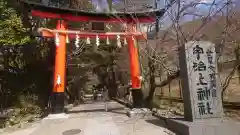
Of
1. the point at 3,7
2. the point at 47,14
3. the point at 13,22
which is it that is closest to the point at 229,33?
the point at 47,14

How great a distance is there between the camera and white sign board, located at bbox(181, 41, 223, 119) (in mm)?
7605

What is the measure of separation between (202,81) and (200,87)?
0.22 meters

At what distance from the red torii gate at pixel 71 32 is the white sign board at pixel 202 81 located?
401cm

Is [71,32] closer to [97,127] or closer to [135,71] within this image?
[135,71]

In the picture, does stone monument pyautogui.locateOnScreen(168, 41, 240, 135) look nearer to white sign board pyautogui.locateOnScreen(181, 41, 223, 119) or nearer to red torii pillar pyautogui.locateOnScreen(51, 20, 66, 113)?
white sign board pyautogui.locateOnScreen(181, 41, 223, 119)

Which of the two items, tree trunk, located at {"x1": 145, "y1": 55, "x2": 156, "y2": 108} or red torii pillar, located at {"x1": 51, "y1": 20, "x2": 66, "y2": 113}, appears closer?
red torii pillar, located at {"x1": 51, "y1": 20, "x2": 66, "y2": 113}

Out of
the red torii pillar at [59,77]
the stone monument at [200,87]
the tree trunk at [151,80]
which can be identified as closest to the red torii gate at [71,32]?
the red torii pillar at [59,77]

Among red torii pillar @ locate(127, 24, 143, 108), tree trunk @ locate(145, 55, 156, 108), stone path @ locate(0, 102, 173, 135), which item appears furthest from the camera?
tree trunk @ locate(145, 55, 156, 108)

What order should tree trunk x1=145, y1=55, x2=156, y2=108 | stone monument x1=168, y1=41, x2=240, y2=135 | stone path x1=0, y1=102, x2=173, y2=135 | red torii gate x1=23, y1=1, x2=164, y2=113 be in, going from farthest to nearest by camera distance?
tree trunk x1=145, y1=55, x2=156, y2=108
red torii gate x1=23, y1=1, x2=164, y2=113
stone path x1=0, y1=102, x2=173, y2=135
stone monument x1=168, y1=41, x2=240, y2=135

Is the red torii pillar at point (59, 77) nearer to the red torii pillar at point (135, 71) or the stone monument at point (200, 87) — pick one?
the red torii pillar at point (135, 71)

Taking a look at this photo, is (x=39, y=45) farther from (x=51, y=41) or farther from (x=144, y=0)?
(x=144, y=0)

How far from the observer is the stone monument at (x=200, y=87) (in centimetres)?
753

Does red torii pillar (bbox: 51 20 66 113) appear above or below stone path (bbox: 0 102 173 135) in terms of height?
above

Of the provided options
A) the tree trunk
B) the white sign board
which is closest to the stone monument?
the white sign board
